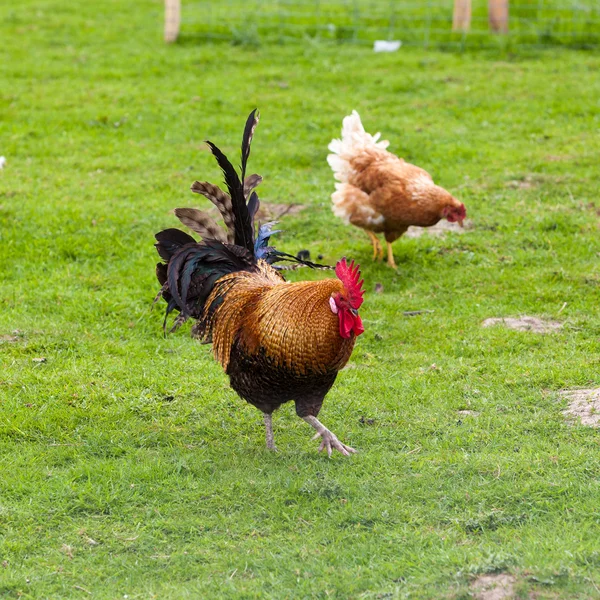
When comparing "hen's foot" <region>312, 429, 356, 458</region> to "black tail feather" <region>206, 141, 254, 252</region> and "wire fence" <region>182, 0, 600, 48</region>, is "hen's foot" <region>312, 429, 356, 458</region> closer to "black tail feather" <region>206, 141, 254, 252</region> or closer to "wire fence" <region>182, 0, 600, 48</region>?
"black tail feather" <region>206, 141, 254, 252</region>

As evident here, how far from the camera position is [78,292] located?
8516 mm

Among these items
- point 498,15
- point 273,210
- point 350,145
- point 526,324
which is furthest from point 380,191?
point 498,15

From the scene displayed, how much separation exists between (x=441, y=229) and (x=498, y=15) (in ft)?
22.4

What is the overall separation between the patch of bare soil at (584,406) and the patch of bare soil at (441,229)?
3.38m

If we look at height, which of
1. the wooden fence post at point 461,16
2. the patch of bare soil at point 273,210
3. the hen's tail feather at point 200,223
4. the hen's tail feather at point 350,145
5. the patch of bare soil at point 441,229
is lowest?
the patch of bare soil at point 441,229

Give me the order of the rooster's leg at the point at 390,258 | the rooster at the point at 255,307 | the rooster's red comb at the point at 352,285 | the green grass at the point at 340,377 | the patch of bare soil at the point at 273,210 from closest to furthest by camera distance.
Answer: the green grass at the point at 340,377
the rooster's red comb at the point at 352,285
the rooster at the point at 255,307
the rooster's leg at the point at 390,258
the patch of bare soil at the point at 273,210

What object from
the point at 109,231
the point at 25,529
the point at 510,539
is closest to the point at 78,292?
the point at 109,231

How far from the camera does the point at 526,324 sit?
25.9 ft

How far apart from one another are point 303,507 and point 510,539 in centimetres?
123

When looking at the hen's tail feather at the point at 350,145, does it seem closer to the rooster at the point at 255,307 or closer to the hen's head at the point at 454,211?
the hen's head at the point at 454,211

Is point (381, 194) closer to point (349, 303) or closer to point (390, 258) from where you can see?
point (390, 258)

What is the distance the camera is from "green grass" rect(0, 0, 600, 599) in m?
4.94

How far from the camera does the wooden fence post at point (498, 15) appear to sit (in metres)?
15.0

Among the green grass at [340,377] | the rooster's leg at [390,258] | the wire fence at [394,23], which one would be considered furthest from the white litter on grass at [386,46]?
the rooster's leg at [390,258]
